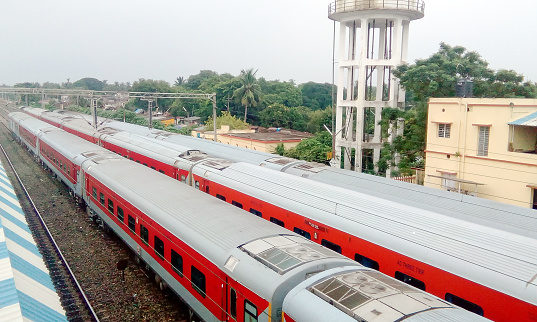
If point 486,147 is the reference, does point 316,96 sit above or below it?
above

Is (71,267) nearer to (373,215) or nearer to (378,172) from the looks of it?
(373,215)

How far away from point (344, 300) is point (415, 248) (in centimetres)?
264

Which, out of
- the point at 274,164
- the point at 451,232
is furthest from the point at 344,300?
the point at 274,164

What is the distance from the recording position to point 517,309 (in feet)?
19.9

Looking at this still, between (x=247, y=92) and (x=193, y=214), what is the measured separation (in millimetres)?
A: 47695

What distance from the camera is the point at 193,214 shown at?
9.89m

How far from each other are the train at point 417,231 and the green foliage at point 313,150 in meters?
18.4

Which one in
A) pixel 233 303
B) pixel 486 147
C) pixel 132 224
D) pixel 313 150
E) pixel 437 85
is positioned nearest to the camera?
pixel 233 303

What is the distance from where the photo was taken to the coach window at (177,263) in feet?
31.3

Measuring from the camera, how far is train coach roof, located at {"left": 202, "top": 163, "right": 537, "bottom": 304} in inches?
256

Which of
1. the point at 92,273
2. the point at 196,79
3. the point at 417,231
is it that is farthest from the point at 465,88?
the point at 196,79

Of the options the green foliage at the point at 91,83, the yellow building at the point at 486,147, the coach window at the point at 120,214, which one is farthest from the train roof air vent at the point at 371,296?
the green foliage at the point at 91,83

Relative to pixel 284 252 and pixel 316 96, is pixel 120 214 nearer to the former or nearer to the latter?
pixel 284 252

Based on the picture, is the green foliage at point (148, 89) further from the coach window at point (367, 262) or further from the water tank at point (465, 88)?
the coach window at point (367, 262)
